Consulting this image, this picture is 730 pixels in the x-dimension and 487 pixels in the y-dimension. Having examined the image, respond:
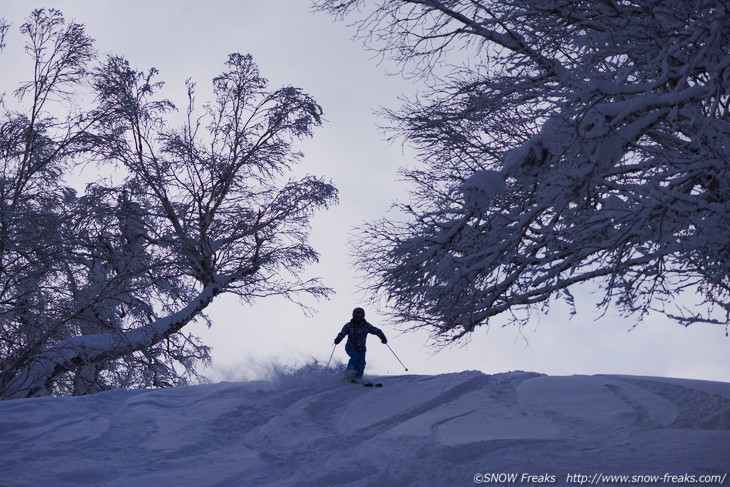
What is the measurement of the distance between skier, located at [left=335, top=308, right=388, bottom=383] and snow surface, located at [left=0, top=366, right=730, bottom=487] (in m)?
1.20

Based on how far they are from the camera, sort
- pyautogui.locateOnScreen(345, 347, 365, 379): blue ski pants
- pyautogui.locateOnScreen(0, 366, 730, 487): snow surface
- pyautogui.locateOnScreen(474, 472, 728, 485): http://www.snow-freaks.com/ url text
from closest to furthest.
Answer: pyautogui.locateOnScreen(474, 472, 728, 485): http://www.snow-freaks.com/ url text, pyautogui.locateOnScreen(0, 366, 730, 487): snow surface, pyautogui.locateOnScreen(345, 347, 365, 379): blue ski pants

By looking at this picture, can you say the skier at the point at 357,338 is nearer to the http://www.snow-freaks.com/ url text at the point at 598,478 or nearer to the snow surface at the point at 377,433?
the snow surface at the point at 377,433

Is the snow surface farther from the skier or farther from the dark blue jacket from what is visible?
the dark blue jacket

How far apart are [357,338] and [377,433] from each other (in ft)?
13.7

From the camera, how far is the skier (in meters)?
11.8

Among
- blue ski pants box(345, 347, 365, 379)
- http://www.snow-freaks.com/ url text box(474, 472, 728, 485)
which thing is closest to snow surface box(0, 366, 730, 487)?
http://www.snow-freaks.com/ url text box(474, 472, 728, 485)

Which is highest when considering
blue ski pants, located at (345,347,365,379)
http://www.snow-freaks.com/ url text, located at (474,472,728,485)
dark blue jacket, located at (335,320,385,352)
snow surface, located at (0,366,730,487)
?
A: dark blue jacket, located at (335,320,385,352)

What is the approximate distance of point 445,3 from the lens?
9.13 meters

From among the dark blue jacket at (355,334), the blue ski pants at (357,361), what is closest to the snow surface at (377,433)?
the blue ski pants at (357,361)

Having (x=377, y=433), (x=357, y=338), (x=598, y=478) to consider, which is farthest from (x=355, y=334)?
(x=598, y=478)

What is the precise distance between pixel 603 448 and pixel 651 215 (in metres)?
→ 2.32

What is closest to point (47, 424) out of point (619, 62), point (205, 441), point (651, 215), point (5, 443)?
point (5, 443)

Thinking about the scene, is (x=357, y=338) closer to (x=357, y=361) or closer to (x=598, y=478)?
(x=357, y=361)

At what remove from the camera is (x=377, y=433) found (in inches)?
306
